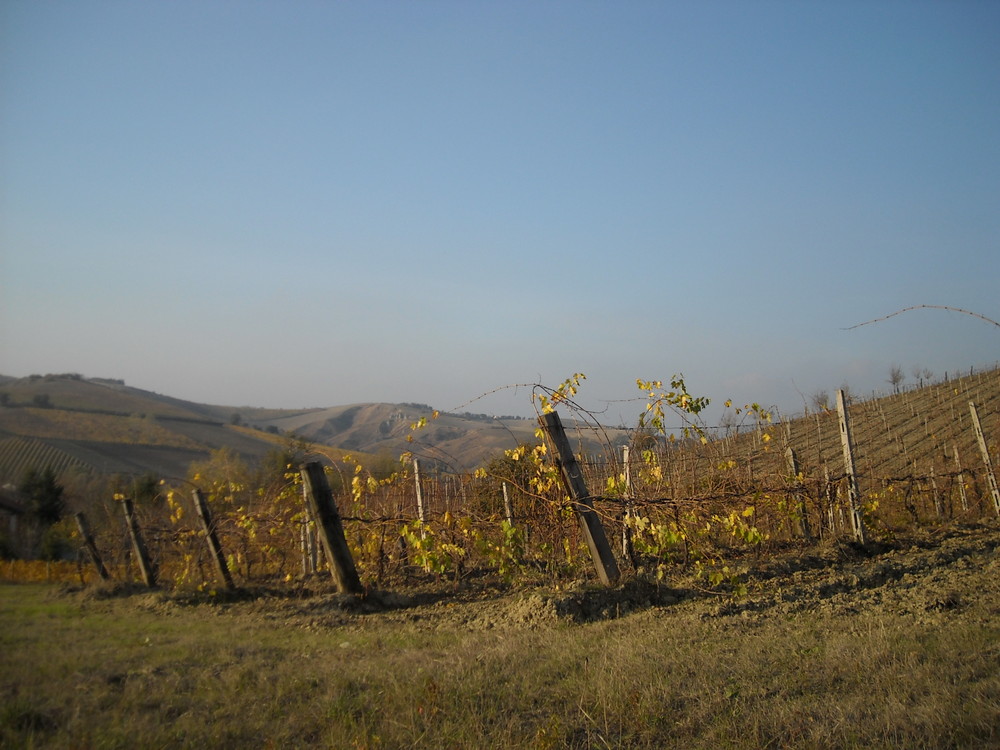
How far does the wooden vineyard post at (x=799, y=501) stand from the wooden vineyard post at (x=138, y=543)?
8.56 m

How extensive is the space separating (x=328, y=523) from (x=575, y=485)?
2.60m

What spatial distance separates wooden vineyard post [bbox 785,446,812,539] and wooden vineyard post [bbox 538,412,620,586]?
3188mm

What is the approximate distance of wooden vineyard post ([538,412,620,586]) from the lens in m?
5.94

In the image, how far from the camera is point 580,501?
592 centimetres

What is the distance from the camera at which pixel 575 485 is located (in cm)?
596

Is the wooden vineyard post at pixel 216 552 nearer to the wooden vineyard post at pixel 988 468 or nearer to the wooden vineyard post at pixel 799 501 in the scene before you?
the wooden vineyard post at pixel 799 501

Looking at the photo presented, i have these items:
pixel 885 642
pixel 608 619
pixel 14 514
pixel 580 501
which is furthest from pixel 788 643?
pixel 14 514

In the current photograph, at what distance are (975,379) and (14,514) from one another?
3770 centimetres

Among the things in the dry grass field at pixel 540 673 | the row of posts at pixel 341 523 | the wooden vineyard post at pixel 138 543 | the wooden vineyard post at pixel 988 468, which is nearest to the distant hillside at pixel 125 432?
the wooden vineyard post at pixel 138 543

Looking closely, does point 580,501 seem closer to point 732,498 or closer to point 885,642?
point 732,498

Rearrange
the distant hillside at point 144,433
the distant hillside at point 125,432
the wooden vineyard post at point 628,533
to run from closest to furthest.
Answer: the wooden vineyard post at point 628,533 → the distant hillside at point 144,433 → the distant hillside at point 125,432

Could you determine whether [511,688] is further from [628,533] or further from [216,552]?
[216,552]

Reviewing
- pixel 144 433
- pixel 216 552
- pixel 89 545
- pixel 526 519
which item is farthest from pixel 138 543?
pixel 144 433

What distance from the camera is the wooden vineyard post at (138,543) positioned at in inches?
334
